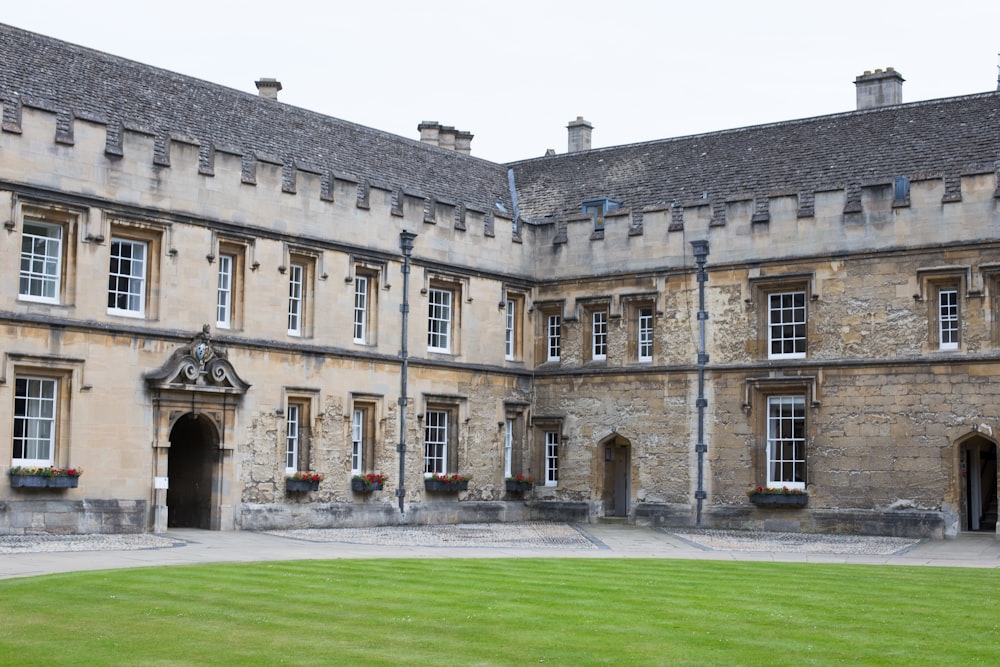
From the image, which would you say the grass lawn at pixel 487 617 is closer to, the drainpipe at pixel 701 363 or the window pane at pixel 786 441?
the window pane at pixel 786 441

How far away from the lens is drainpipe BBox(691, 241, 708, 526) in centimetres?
2695

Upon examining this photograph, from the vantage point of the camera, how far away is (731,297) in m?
27.1

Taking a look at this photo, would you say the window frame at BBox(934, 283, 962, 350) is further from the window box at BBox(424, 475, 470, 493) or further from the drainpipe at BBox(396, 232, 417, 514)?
the drainpipe at BBox(396, 232, 417, 514)

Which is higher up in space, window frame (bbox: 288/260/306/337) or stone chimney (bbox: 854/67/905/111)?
stone chimney (bbox: 854/67/905/111)

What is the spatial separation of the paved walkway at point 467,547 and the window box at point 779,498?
0.95m

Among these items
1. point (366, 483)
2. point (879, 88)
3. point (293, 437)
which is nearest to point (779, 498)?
point (366, 483)

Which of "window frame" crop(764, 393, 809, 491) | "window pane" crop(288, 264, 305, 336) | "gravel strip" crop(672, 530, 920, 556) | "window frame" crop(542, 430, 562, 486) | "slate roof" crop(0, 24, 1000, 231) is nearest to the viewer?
"gravel strip" crop(672, 530, 920, 556)

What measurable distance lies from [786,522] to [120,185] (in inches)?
528

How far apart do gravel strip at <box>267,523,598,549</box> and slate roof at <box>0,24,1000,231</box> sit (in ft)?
22.6

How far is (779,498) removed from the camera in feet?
85.1

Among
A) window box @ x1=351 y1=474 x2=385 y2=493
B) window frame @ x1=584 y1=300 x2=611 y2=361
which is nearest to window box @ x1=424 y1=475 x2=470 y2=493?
window box @ x1=351 y1=474 x2=385 y2=493

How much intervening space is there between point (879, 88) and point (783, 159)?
3.24 meters

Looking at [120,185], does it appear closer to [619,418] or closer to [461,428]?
[461,428]

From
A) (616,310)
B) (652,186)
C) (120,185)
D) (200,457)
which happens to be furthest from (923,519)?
(120,185)
